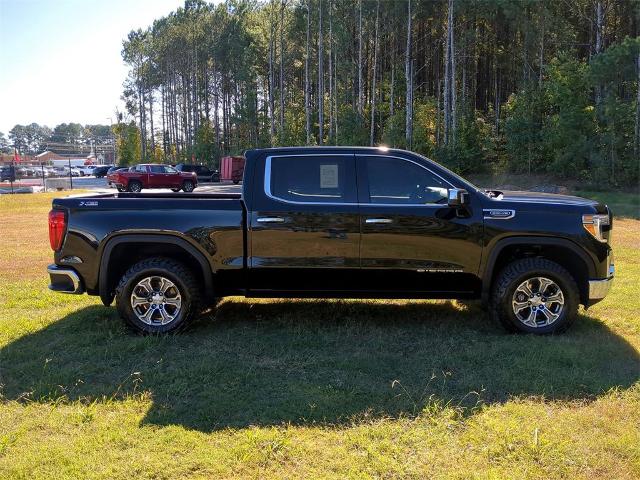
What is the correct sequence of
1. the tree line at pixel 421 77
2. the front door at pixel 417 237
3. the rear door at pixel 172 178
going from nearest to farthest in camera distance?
the front door at pixel 417 237
the tree line at pixel 421 77
the rear door at pixel 172 178

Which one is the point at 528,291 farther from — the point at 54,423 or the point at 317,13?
the point at 317,13

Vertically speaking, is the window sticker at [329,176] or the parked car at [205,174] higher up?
the parked car at [205,174]

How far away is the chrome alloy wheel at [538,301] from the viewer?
527 centimetres

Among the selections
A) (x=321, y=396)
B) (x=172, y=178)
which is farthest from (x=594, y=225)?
(x=172, y=178)

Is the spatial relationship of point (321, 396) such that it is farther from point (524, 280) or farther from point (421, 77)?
point (421, 77)

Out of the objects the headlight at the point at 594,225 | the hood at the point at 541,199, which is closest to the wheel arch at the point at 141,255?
the hood at the point at 541,199

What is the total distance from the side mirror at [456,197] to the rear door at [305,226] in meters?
0.87

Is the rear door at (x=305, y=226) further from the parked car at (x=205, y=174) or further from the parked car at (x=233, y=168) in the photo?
the parked car at (x=205, y=174)

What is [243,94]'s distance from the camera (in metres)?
52.1

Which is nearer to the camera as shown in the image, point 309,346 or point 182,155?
point 309,346

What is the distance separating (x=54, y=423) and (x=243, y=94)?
2009 inches

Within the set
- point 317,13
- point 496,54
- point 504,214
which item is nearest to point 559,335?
point 504,214

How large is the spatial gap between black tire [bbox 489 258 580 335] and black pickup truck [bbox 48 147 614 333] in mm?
11

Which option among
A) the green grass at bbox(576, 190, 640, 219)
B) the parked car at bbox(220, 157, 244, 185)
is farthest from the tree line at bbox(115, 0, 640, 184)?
the parked car at bbox(220, 157, 244, 185)
